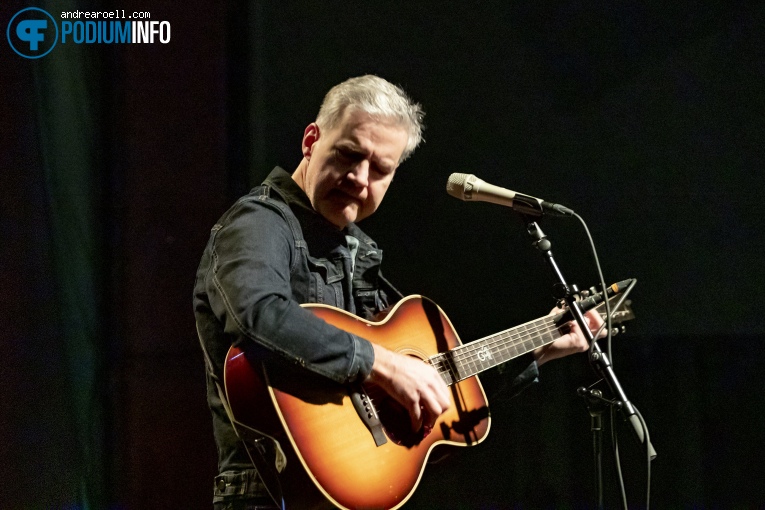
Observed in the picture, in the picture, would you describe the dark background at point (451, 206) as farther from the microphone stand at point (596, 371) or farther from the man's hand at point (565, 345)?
the microphone stand at point (596, 371)

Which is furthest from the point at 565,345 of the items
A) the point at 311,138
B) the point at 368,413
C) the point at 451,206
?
the point at 311,138

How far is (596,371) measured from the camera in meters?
1.99

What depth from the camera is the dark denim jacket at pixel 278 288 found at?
1654 millimetres

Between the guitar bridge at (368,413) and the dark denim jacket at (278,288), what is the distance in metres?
0.09

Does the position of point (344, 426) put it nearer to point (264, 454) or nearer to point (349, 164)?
point (264, 454)

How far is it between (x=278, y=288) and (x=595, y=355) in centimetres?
96

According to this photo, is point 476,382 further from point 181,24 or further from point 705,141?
point 181,24

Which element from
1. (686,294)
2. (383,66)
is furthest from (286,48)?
(686,294)

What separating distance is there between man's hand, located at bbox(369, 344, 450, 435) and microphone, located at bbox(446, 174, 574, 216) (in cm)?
56

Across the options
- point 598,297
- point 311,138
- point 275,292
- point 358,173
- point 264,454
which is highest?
point 311,138

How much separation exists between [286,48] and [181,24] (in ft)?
1.57

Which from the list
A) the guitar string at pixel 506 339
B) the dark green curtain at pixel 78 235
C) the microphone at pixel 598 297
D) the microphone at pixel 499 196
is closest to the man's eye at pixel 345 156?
the microphone at pixel 499 196

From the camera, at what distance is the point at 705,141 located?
3.18 metres

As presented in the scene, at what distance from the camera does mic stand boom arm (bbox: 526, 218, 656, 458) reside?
1891 millimetres
